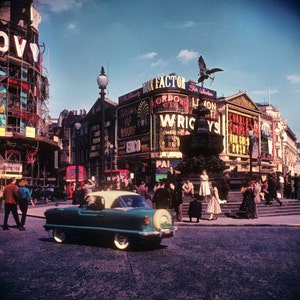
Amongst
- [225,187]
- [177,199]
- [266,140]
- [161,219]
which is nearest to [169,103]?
[266,140]

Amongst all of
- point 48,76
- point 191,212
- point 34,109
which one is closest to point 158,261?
point 191,212

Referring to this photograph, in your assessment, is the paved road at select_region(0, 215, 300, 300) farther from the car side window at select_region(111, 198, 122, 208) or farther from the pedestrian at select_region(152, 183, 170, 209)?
the pedestrian at select_region(152, 183, 170, 209)

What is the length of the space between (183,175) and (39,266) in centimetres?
1499

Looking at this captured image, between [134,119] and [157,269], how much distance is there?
48843 millimetres

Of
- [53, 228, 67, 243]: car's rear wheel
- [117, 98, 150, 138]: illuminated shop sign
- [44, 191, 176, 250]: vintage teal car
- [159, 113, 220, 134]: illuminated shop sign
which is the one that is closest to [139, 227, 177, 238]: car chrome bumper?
[44, 191, 176, 250]: vintage teal car

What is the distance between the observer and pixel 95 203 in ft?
32.4

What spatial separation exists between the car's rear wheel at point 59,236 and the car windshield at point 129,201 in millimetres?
1910

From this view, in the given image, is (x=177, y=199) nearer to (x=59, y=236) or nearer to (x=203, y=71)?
(x=59, y=236)

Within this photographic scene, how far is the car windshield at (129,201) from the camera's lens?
963cm

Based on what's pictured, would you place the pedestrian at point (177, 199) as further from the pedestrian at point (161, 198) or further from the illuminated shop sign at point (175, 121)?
the illuminated shop sign at point (175, 121)

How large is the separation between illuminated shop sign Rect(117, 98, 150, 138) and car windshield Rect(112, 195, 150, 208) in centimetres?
4190

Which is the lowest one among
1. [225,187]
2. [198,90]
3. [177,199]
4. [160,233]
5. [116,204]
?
[160,233]

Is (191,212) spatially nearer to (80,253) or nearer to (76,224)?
(76,224)

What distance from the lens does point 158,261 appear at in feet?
25.3
